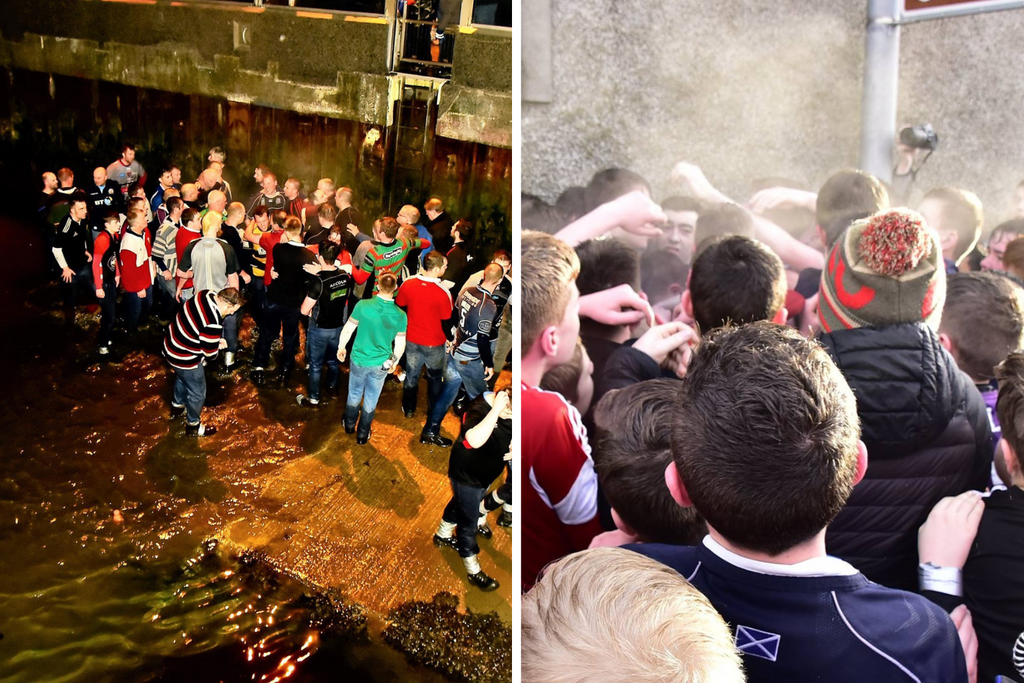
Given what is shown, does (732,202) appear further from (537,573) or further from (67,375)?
(67,375)

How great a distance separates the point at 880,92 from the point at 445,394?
58.6 inches

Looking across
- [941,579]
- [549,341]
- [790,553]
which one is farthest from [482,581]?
[941,579]

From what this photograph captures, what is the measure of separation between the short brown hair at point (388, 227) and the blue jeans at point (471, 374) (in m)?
0.37

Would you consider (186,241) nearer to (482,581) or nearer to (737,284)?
(482,581)

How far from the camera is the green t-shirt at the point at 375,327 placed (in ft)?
6.50

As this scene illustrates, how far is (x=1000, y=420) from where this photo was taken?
2029 mm

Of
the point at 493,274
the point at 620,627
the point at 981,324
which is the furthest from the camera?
the point at 981,324

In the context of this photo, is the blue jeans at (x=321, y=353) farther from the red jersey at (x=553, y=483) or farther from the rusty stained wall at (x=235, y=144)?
the red jersey at (x=553, y=483)

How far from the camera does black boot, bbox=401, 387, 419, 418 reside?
201 cm

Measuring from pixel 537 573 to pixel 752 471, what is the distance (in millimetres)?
654

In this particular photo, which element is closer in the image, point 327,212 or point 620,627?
point 620,627

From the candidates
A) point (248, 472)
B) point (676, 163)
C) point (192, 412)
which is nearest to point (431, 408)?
point (248, 472)

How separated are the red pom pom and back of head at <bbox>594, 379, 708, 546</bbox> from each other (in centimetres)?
64

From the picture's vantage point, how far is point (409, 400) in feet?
6.61
